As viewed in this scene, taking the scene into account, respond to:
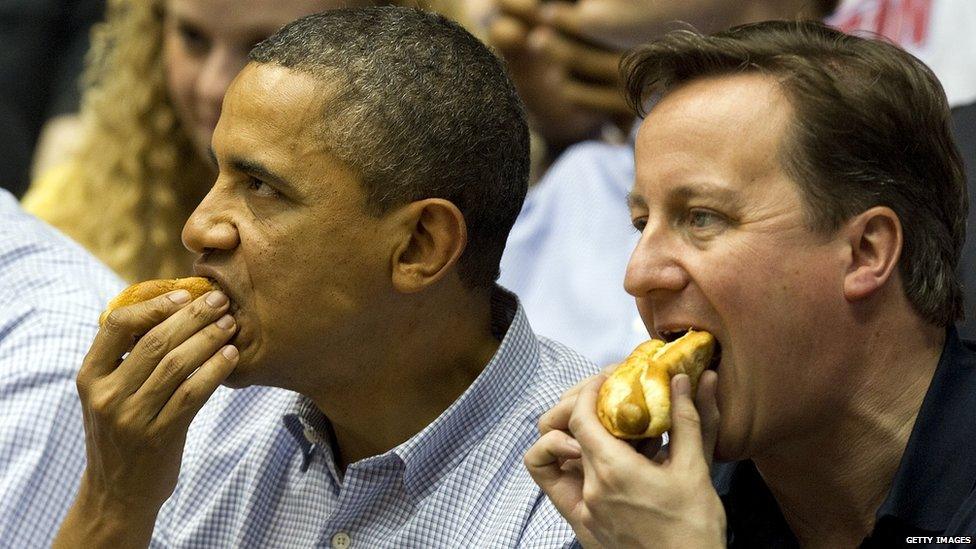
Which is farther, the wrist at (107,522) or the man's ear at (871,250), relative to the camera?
the wrist at (107,522)

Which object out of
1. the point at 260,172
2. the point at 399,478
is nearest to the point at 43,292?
the point at 260,172

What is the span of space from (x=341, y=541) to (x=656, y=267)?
0.78m

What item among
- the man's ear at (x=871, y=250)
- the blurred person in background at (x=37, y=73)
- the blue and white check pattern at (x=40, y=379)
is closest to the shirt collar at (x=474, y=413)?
the man's ear at (x=871, y=250)

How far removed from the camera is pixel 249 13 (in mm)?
3846

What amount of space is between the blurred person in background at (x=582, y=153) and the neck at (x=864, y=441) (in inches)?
51.9

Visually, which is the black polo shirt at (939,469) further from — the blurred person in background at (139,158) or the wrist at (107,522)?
the blurred person in background at (139,158)

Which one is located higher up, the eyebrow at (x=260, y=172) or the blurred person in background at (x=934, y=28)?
the blurred person in background at (x=934, y=28)

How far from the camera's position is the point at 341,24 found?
8.82 ft

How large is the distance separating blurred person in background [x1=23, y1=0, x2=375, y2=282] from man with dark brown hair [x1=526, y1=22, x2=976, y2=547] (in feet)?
6.88

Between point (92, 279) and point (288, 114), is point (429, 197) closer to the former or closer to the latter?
point (288, 114)

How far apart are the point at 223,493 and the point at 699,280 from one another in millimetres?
1051

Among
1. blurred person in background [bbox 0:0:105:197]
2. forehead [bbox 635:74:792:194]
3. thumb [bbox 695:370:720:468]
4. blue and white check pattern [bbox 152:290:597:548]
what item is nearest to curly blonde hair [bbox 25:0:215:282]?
blurred person in background [bbox 0:0:105:197]

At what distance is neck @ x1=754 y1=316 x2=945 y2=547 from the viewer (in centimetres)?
234

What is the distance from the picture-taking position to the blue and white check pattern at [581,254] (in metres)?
3.89
